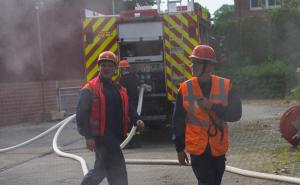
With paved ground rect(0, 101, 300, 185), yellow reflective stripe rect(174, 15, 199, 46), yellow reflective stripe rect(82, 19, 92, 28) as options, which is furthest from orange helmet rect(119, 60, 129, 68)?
paved ground rect(0, 101, 300, 185)

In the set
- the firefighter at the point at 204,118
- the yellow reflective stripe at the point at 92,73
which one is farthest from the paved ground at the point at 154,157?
the firefighter at the point at 204,118

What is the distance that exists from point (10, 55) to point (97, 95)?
674 cm

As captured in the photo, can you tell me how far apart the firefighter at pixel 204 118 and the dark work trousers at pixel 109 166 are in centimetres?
86

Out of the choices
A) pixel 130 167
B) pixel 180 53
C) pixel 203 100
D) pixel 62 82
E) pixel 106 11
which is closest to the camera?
pixel 203 100

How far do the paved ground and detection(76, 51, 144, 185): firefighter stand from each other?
74.6 inches

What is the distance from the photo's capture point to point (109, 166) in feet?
19.7

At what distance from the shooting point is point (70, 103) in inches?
741

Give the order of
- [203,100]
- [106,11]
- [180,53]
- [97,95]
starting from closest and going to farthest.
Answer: [203,100] < [97,95] < [180,53] < [106,11]

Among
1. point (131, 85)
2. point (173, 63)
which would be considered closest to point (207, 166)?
point (131, 85)

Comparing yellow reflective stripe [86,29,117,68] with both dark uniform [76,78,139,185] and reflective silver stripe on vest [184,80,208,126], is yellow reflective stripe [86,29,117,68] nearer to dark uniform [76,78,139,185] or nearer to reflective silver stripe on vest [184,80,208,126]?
dark uniform [76,78,139,185]

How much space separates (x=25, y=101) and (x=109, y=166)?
1138 cm

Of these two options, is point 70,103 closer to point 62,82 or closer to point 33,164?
point 62,82

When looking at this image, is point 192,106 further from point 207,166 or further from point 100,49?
point 100,49

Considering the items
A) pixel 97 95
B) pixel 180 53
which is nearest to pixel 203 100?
pixel 97 95
